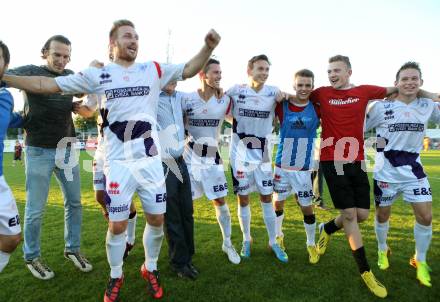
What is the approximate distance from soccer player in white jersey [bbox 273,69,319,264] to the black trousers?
1557mm

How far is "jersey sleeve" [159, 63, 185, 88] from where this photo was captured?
387 cm

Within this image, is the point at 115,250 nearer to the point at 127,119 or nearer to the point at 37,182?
the point at 127,119

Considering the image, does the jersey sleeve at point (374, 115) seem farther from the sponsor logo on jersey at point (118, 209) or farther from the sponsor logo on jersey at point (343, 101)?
the sponsor logo on jersey at point (118, 209)

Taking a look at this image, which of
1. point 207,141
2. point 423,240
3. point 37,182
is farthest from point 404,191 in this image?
point 37,182

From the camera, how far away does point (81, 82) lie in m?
3.56

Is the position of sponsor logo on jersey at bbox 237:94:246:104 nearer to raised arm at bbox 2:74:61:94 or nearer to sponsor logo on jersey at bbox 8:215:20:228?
raised arm at bbox 2:74:61:94

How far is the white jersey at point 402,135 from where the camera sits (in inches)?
190

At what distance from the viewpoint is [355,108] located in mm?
4570

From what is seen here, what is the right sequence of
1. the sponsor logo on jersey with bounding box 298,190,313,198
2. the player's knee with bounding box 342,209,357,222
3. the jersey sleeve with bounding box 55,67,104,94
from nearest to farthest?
the jersey sleeve with bounding box 55,67,104,94, the player's knee with bounding box 342,209,357,222, the sponsor logo on jersey with bounding box 298,190,313,198

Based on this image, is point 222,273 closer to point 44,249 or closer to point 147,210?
point 147,210

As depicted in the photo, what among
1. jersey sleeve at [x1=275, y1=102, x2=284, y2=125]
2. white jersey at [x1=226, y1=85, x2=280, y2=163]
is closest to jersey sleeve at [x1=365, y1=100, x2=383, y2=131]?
jersey sleeve at [x1=275, y1=102, x2=284, y2=125]

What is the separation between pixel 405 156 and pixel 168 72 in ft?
11.6

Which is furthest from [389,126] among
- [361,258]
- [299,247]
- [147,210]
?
[147,210]

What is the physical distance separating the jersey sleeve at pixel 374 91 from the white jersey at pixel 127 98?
2541 millimetres
